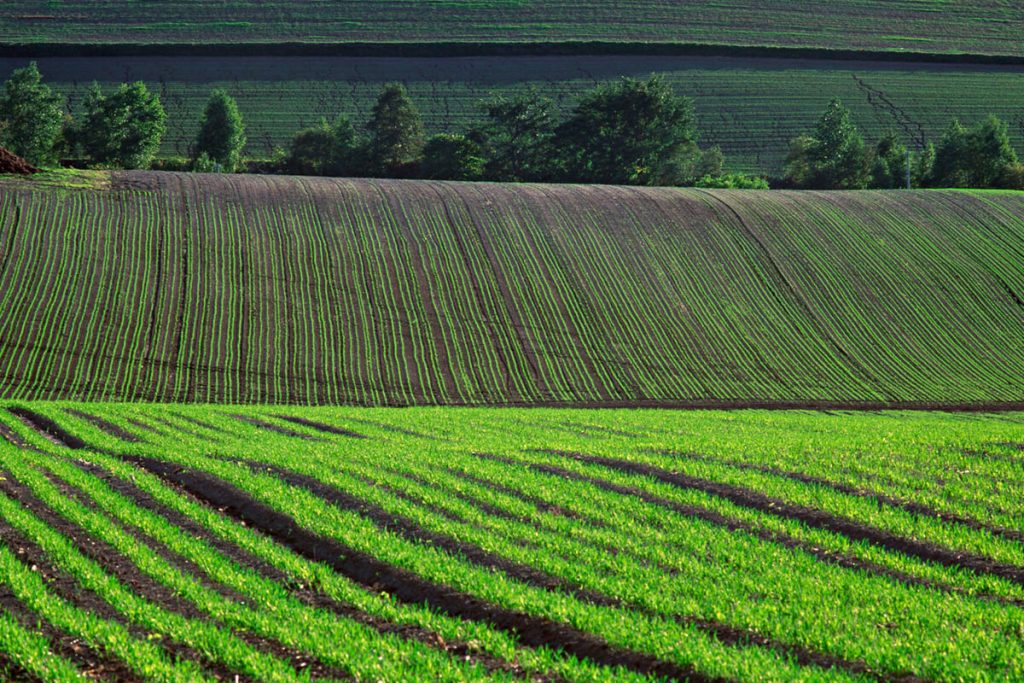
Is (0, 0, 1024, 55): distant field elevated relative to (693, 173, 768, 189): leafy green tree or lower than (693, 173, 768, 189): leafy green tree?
elevated

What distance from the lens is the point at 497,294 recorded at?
56.6m

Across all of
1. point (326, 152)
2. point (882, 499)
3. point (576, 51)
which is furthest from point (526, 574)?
point (576, 51)

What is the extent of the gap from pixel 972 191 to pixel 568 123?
3629 centimetres

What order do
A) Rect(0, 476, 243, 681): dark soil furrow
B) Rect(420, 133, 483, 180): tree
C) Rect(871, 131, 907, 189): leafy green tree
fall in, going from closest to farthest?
Rect(0, 476, 243, 681): dark soil furrow < Rect(420, 133, 483, 180): tree < Rect(871, 131, 907, 189): leafy green tree

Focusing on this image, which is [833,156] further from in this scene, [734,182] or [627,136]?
[627,136]

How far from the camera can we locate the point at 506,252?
61719 millimetres

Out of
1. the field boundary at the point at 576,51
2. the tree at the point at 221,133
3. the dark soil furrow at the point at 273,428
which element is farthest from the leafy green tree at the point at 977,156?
the dark soil furrow at the point at 273,428

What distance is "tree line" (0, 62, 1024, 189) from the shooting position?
97188 millimetres

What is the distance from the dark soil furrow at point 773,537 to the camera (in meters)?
13.5

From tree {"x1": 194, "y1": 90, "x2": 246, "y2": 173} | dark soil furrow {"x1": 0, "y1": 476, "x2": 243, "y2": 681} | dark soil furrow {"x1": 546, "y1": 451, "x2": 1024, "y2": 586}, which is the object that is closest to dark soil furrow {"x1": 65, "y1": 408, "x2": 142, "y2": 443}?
dark soil furrow {"x1": 0, "y1": 476, "x2": 243, "y2": 681}

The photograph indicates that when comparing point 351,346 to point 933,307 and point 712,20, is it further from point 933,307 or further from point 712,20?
point 712,20

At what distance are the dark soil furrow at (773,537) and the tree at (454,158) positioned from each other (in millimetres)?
77378

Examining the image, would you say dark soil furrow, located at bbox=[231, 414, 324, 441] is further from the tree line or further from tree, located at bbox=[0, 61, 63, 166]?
tree, located at bbox=[0, 61, 63, 166]

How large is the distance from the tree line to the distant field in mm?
28759
